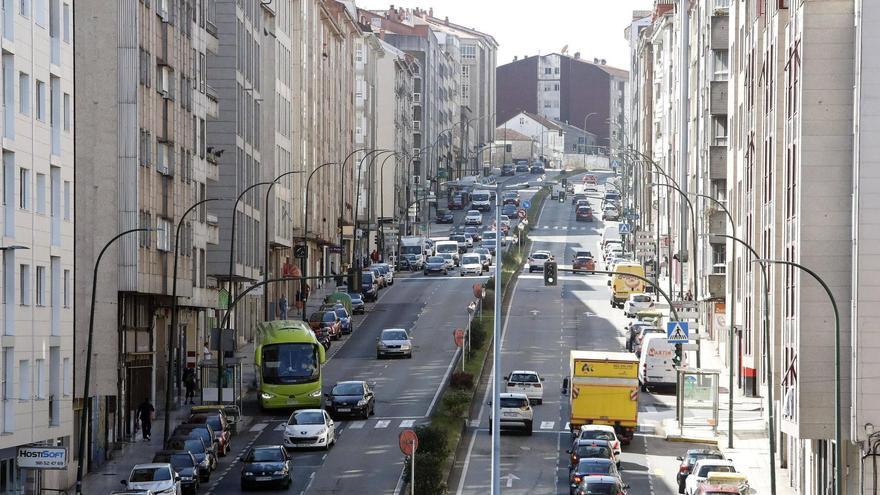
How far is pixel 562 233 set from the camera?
6850 inches

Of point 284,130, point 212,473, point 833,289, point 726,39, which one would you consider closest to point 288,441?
point 212,473

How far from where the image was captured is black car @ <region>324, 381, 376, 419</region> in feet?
225

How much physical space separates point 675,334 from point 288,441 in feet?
→ 49.5

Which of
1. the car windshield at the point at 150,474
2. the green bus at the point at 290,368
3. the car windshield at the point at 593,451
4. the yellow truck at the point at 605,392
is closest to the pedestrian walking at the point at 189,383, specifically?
the green bus at the point at 290,368

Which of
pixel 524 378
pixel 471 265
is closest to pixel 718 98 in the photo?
pixel 524 378

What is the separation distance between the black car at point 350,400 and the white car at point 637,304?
35270 millimetres

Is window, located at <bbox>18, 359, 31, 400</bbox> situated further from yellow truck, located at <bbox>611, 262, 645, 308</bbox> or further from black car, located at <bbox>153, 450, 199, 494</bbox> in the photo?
yellow truck, located at <bbox>611, 262, 645, 308</bbox>

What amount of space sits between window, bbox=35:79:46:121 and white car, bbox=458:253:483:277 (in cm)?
7478

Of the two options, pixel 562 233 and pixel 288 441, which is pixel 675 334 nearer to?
pixel 288 441

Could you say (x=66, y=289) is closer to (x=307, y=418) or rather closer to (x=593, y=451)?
(x=307, y=418)

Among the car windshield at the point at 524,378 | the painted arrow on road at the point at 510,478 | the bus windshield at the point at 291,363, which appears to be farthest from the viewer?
the car windshield at the point at 524,378

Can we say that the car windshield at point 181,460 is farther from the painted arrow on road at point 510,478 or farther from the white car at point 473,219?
the white car at point 473,219

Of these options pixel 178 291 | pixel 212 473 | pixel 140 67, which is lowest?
pixel 212 473

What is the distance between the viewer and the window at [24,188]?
53594 millimetres
